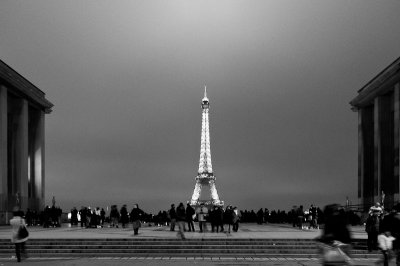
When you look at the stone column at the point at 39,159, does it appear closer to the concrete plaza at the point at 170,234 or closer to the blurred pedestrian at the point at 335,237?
the concrete plaza at the point at 170,234

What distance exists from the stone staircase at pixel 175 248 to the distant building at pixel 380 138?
118ft

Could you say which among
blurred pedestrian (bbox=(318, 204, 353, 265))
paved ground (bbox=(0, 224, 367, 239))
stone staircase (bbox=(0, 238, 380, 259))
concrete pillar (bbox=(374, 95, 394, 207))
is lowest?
paved ground (bbox=(0, 224, 367, 239))

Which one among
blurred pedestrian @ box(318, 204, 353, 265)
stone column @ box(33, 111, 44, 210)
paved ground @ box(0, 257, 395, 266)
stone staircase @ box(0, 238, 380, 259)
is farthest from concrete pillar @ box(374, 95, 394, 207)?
blurred pedestrian @ box(318, 204, 353, 265)

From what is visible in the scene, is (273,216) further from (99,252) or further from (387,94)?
(99,252)

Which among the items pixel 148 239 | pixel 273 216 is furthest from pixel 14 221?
pixel 273 216

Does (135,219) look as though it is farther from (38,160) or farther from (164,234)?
(38,160)

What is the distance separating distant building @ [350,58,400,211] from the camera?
207ft

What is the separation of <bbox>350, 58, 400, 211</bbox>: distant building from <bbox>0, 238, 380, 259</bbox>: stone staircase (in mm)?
36054

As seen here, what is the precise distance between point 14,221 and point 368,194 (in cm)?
6183

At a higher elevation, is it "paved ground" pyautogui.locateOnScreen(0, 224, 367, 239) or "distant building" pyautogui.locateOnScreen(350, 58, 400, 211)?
"distant building" pyautogui.locateOnScreen(350, 58, 400, 211)

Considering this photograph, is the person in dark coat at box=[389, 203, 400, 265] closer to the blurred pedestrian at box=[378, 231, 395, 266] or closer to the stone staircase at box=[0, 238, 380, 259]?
the blurred pedestrian at box=[378, 231, 395, 266]

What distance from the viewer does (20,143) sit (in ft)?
219

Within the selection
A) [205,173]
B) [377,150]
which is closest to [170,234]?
[377,150]

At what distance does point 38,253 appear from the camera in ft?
85.1
